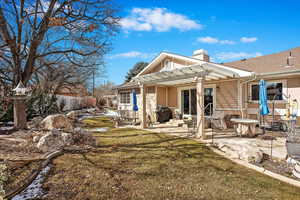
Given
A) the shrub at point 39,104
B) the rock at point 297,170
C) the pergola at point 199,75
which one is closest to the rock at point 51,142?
the pergola at point 199,75

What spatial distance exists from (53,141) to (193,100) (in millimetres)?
9062

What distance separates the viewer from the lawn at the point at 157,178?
3170mm

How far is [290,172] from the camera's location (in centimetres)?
410

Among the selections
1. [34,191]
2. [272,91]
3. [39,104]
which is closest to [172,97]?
[272,91]

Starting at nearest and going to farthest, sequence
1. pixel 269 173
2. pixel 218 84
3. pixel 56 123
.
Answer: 1. pixel 269 173
2. pixel 56 123
3. pixel 218 84

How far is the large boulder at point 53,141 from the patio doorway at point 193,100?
8295mm

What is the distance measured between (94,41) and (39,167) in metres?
7.29

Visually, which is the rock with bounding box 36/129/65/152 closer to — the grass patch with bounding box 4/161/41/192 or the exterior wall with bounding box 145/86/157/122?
the grass patch with bounding box 4/161/41/192

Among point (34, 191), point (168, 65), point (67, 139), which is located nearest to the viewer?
point (34, 191)

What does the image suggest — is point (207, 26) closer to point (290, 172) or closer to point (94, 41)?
point (94, 41)

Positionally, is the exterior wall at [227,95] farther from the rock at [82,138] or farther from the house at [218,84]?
the rock at [82,138]

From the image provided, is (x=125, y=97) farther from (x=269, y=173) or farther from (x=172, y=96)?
(x=269, y=173)

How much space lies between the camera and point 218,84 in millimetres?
10648

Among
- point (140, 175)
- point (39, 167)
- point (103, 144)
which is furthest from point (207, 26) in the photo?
point (39, 167)
